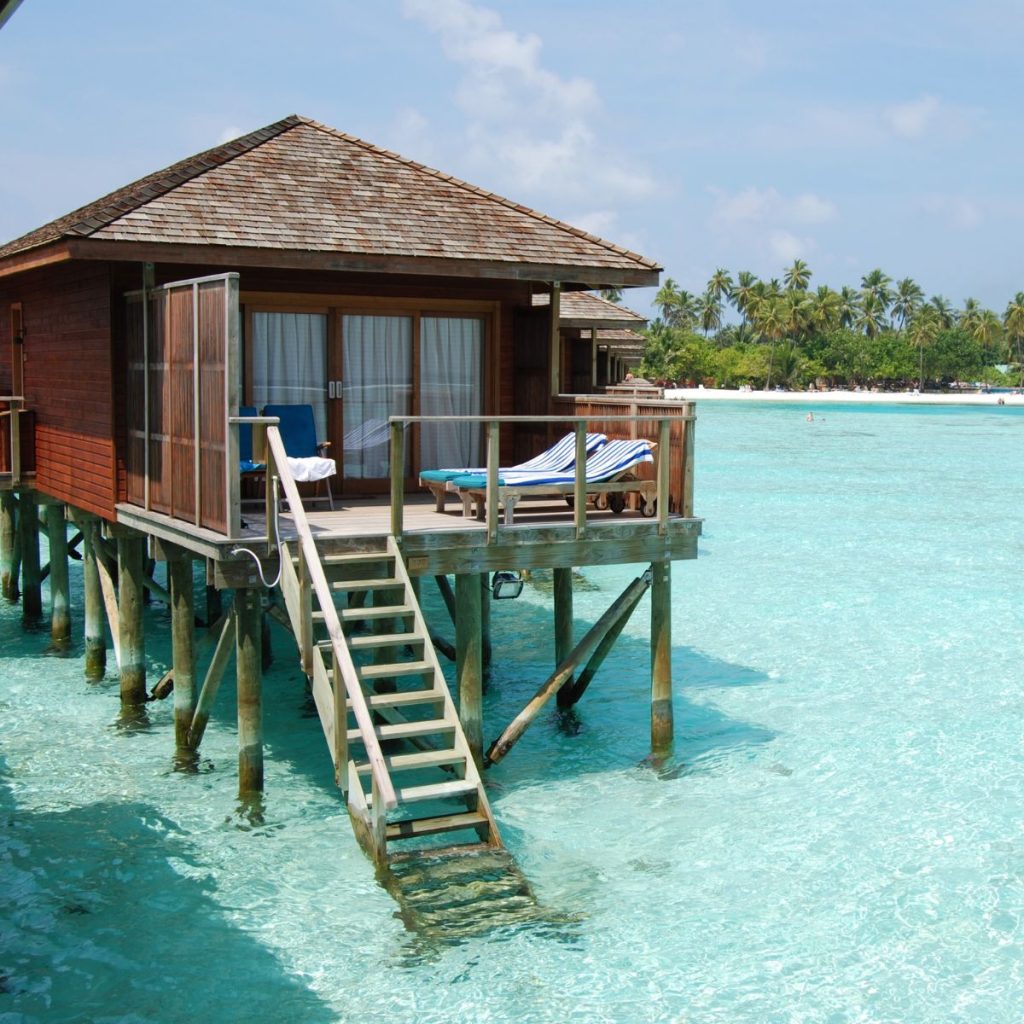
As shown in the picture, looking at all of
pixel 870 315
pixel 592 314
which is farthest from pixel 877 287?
pixel 592 314

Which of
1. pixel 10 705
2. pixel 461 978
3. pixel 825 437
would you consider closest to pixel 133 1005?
pixel 461 978

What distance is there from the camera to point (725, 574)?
2347cm

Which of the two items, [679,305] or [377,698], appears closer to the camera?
[377,698]

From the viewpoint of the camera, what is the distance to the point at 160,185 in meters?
11.7

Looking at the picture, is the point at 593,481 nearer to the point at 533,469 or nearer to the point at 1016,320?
the point at 533,469

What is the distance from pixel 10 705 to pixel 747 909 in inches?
322

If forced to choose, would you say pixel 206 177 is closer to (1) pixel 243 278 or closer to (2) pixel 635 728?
(1) pixel 243 278

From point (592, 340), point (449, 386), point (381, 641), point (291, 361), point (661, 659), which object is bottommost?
point (661, 659)

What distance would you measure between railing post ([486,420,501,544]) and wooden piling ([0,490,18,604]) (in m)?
10.6

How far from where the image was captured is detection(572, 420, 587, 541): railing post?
10734mm

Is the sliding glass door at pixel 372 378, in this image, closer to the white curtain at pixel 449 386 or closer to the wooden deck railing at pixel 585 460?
the white curtain at pixel 449 386

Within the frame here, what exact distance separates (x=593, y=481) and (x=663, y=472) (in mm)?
649

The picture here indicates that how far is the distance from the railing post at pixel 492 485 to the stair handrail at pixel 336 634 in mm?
1474

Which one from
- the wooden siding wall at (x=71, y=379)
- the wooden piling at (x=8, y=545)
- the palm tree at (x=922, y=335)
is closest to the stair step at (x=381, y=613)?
the wooden siding wall at (x=71, y=379)
